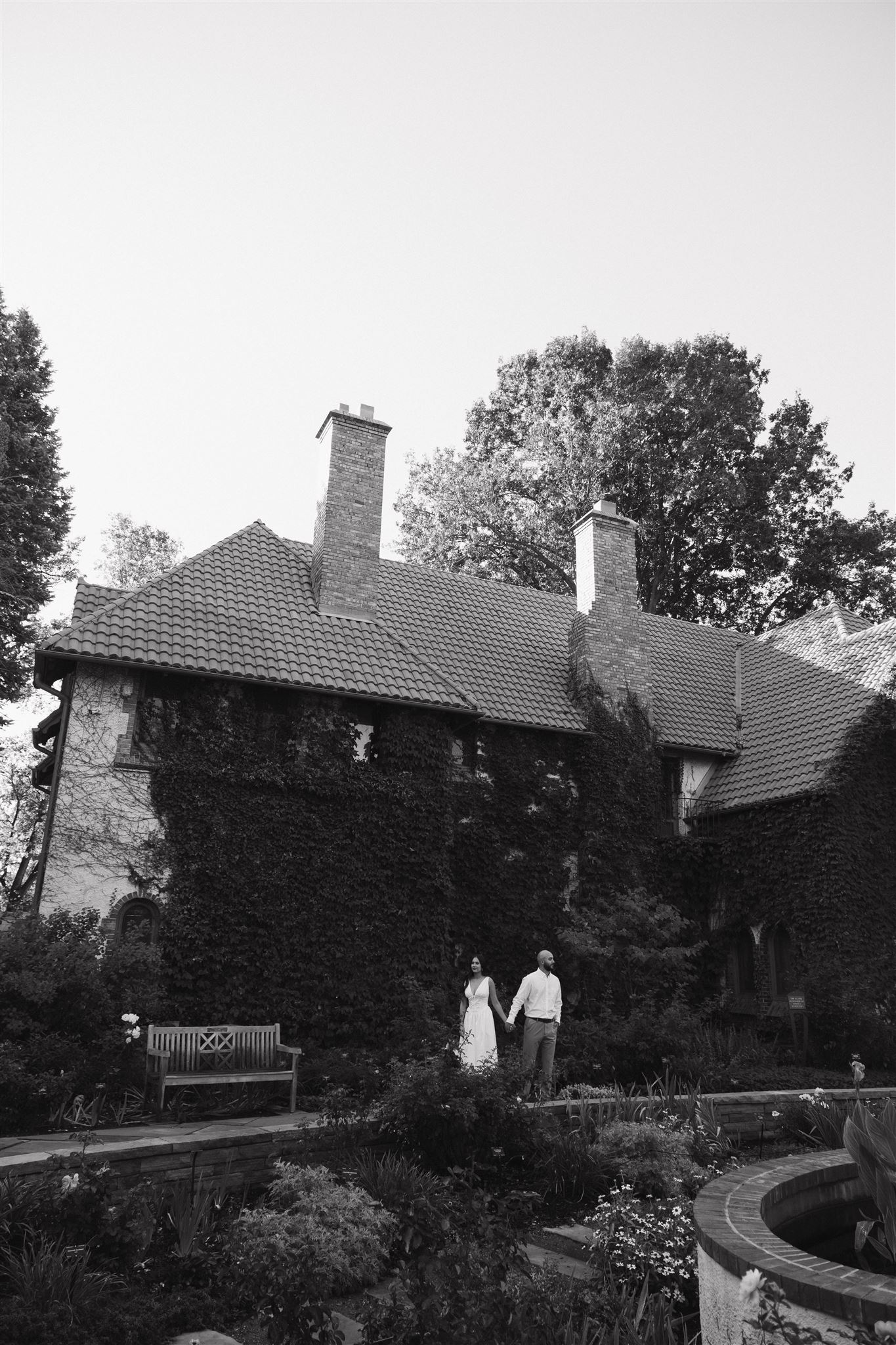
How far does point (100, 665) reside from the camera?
1362cm

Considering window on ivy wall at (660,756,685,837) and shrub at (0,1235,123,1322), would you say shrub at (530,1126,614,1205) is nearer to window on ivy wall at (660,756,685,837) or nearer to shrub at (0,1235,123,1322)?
shrub at (0,1235,123,1322)

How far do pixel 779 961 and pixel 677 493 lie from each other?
57.0ft

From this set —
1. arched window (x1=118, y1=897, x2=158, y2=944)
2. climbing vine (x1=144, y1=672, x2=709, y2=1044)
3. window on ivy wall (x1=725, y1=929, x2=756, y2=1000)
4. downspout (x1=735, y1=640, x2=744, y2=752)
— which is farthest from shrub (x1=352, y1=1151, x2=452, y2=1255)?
downspout (x1=735, y1=640, x2=744, y2=752)

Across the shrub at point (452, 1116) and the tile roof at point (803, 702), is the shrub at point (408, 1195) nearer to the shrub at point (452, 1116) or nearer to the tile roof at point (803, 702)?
the shrub at point (452, 1116)

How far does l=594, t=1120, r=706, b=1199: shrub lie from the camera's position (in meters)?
7.08

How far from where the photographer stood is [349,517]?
16578 millimetres

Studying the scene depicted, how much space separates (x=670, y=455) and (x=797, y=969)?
18792 millimetres

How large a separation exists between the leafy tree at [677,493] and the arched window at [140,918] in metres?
21.4

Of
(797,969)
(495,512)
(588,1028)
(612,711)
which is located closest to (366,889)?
(588,1028)

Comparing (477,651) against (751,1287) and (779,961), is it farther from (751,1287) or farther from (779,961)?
(751,1287)

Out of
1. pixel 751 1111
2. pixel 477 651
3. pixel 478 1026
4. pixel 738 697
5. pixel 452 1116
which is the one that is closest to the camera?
pixel 452 1116

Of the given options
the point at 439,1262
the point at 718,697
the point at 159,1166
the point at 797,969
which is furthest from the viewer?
the point at 718,697

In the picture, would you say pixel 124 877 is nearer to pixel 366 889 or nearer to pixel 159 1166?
pixel 366 889

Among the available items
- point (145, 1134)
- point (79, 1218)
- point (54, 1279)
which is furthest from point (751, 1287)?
point (145, 1134)
